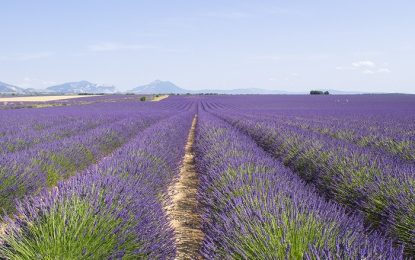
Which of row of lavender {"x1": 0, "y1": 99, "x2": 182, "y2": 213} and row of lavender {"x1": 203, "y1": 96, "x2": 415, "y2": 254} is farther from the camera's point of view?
row of lavender {"x1": 0, "y1": 99, "x2": 182, "y2": 213}

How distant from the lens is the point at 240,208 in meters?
2.91

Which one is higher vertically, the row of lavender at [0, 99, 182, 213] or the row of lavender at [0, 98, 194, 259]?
the row of lavender at [0, 98, 194, 259]

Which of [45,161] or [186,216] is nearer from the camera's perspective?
[186,216]

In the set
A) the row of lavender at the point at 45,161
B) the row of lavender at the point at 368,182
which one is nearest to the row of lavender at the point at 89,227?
the row of lavender at the point at 45,161

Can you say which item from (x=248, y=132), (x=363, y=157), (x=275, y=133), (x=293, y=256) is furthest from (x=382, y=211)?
(x=248, y=132)

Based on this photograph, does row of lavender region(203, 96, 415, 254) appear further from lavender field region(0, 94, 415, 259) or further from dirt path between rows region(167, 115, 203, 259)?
dirt path between rows region(167, 115, 203, 259)

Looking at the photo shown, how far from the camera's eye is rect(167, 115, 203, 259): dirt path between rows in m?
3.51

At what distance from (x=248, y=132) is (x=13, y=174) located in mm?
8514

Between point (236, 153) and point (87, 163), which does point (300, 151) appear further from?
point (87, 163)

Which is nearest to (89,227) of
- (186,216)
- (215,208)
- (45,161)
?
(215,208)

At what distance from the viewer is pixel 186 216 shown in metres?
4.67

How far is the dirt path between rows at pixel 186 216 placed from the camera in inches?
138

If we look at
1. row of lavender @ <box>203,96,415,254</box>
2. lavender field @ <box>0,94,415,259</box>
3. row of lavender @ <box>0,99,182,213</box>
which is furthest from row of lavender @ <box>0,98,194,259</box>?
row of lavender @ <box>203,96,415,254</box>

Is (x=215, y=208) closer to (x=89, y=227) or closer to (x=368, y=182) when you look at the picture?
(x=89, y=227)
